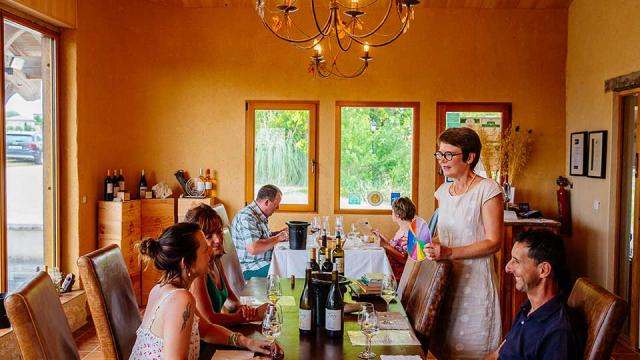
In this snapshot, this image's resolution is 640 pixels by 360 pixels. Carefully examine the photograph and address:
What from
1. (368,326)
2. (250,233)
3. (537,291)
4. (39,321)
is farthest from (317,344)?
(250,233)

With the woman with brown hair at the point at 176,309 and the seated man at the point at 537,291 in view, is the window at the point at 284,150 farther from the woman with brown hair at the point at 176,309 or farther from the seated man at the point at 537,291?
the seated man at the point at 537,291

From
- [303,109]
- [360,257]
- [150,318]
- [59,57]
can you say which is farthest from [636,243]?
[59,57]

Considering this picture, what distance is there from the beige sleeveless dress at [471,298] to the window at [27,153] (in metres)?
3.24

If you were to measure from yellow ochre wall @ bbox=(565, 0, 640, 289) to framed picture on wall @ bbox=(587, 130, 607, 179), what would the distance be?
0.17 feet

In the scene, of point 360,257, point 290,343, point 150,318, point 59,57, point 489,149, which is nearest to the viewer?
point 150,318

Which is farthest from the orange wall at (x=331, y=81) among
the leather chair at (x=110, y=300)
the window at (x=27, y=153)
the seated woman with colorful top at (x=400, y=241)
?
the leather chair at (x=110, y=300)

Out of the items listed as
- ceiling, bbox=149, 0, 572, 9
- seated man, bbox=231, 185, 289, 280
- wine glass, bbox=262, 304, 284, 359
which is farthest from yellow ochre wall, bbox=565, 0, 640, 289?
wine glass, bbox=262, 304, 284, 359

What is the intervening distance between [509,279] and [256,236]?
246 cm

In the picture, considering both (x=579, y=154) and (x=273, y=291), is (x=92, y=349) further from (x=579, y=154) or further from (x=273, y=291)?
(x=579, y=154)

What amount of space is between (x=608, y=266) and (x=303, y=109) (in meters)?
3.29

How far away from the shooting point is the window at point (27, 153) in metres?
4.25

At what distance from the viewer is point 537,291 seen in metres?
2.10

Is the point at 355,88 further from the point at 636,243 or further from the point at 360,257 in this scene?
the point at 636,243

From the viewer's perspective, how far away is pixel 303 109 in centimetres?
612
